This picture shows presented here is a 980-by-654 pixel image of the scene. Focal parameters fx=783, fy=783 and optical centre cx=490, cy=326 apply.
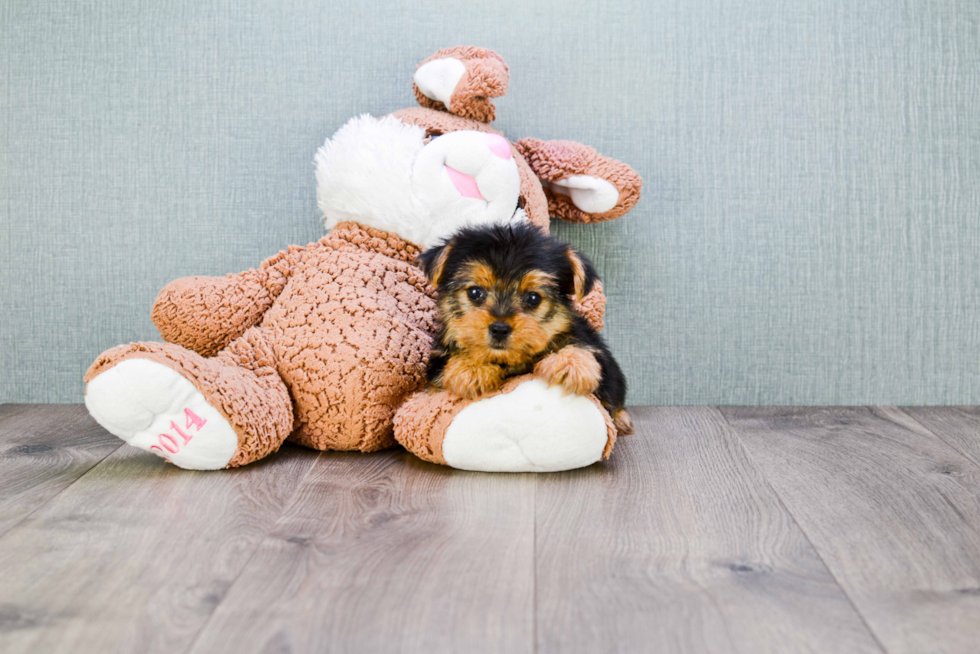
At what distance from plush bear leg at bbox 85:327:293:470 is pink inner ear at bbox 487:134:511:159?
2.58 feet

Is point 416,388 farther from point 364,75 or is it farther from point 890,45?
point 890,45

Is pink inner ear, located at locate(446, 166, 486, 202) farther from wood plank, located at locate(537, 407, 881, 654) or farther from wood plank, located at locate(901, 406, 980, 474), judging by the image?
wood plank, located at locate(901, 406, 980, 474)

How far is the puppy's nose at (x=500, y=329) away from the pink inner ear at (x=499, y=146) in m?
0.54

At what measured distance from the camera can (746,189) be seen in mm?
2324

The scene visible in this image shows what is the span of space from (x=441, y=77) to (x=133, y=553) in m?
1.34

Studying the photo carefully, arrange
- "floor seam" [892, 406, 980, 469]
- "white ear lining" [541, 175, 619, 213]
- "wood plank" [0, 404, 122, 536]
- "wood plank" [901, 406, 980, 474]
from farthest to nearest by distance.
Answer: "white ear lining" [541, 175, 619, 213] → "wood plank" [901, 406, 980, 474] → "floor seam" [892, 406, 980, 469] → "wood plank" [0, 404, 122, 536]

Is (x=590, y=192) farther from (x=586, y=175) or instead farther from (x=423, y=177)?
(x=423, y=177)

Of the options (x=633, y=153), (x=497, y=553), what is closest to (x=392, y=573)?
(x=497, y=553)

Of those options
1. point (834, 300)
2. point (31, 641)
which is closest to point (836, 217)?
point (834, 300)

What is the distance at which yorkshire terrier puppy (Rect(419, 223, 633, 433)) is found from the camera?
159 centimetres

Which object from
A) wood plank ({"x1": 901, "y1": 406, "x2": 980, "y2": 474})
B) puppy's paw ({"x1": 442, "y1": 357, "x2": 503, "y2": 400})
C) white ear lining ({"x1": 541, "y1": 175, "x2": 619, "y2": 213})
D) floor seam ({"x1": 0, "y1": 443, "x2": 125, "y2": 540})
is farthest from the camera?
white ear lining ({"x1": 541, "y1": 175, "x2": 619, "y2": 213})

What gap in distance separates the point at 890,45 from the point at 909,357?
93 centimetres

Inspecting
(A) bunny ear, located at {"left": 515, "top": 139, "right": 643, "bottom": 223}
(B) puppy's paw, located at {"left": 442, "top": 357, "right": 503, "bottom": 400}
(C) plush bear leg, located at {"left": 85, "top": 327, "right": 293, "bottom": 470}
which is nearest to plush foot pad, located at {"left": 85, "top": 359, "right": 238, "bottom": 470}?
(C) plush bear leg, located at {"left": 85, "top": 327, "right": 293, "bottom": 470}

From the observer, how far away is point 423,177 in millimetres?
1905
